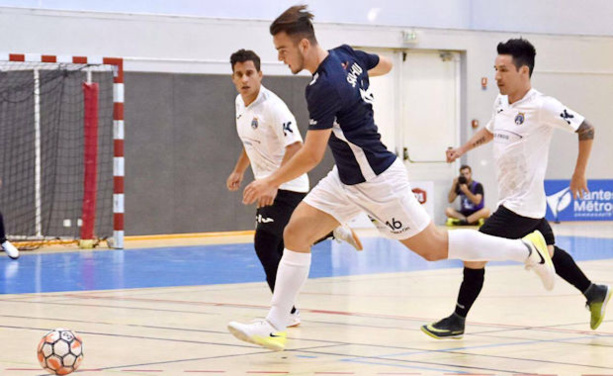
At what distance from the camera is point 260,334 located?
20.6 ft

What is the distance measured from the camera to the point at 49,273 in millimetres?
12602

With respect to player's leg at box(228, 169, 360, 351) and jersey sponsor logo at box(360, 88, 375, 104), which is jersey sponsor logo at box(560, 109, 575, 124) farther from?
player's leg at box(228, 169, 360, 351)

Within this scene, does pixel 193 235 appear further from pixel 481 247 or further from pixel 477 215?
pixel 481 247

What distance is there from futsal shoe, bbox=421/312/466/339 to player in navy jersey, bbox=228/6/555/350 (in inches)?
29.4

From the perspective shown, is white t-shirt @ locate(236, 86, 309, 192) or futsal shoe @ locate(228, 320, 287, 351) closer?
futsal shoe @ locate(228, 320, 287, 351)

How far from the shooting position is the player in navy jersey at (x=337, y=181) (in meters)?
6.01

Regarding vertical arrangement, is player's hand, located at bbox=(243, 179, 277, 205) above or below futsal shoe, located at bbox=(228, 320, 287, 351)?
above

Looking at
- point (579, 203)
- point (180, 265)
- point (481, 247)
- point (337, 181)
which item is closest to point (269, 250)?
point (337, 181)

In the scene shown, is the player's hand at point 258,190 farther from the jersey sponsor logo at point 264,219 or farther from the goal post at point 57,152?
the goal post at point 57,152

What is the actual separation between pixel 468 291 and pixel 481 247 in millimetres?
748

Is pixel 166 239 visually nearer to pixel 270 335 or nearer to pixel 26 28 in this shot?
pixel 26 28

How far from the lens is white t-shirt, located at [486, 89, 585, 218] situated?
7.33 metres

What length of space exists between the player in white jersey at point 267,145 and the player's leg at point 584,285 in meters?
1.86

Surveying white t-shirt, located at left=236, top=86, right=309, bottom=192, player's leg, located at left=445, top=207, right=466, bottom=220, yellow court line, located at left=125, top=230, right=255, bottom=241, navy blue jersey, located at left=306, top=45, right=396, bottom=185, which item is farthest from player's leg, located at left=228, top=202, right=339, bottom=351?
player's leg, located at left=445, top=207, right=466, bottom=220
